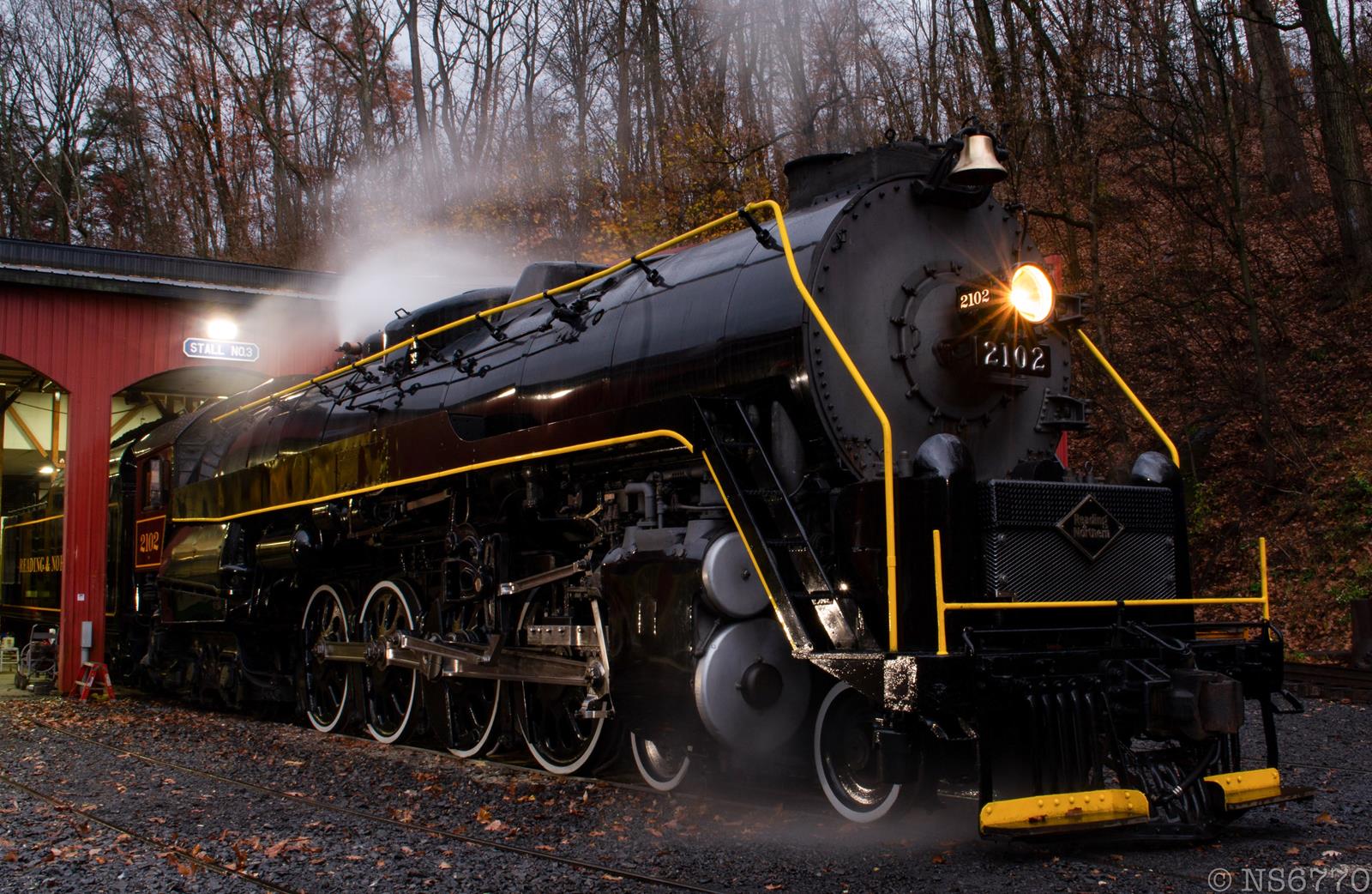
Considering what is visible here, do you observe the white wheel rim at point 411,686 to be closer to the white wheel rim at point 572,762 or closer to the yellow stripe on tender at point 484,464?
the yellow stripe on tender at point 484,464

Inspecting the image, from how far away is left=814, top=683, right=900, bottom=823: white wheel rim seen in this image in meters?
5.31

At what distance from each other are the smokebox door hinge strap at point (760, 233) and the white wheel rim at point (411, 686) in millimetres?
4199

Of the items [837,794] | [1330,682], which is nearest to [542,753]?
[837,794]

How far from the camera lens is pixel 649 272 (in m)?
6.86

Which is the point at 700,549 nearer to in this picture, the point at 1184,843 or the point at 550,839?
the point at 550,839

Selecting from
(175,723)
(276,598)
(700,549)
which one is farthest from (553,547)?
(175,723)

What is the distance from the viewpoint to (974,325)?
5957mm

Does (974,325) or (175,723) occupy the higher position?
(974,325)

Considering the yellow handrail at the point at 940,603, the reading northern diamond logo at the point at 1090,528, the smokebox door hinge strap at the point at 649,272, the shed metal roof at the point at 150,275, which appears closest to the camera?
the yellow handrail at the point at 940,603

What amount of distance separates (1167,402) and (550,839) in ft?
42.2

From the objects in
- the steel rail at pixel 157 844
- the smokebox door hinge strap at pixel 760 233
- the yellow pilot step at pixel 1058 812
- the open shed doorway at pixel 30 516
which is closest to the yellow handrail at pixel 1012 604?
the yellow pilot step at pixel 1058 812

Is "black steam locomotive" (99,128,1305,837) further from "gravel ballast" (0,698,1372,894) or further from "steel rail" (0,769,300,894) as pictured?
"steel rail" (0,769,300,894)

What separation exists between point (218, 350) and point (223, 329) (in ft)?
1.00

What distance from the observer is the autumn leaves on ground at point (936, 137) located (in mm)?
14562
